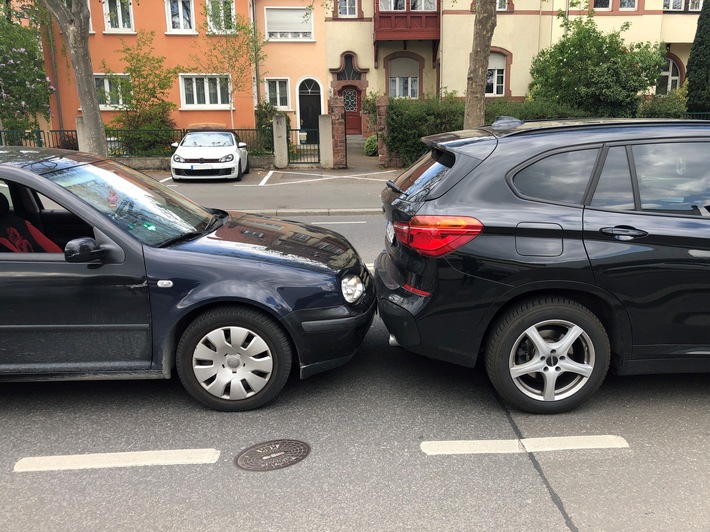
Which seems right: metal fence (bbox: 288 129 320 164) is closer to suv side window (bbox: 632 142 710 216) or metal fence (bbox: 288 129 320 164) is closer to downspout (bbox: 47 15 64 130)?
downspout (bbox: 47 15 64 130)

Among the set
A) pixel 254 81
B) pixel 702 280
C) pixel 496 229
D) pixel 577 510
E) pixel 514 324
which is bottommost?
pixel 577 510

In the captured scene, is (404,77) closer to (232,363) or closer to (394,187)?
(394,187)

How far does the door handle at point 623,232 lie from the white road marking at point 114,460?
8.43 ft

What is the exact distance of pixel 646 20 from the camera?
88.4 ft

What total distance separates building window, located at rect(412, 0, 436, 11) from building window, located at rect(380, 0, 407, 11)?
1.57 ft

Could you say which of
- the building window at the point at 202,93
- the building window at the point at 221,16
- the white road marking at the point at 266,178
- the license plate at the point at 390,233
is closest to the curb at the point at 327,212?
the white road marking at the point at 266,178

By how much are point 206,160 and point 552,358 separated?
14.2 meters

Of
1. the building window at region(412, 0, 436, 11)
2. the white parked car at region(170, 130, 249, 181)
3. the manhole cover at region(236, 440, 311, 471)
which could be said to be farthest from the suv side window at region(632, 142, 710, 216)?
the building window at region(412, 0, 436, 11)

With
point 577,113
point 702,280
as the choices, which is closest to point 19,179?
point 702,280

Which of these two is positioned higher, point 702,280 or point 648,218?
point 648,218

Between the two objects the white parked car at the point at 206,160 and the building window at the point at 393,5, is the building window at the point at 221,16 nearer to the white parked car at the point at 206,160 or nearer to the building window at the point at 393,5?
the building window at the point at 393,5

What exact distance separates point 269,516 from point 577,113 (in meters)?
20.3

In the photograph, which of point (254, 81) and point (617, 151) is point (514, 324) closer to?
point (617, 151)

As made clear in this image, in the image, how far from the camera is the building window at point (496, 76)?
28.2 meters
